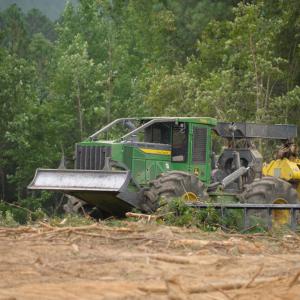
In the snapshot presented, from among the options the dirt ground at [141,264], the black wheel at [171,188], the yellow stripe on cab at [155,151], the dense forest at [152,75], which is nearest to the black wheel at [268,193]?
the black wheel at [171,188]

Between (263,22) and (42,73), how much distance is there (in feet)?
145

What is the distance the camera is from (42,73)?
80000 millimetres

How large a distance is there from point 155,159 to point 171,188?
5.75ft

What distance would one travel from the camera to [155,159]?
2183 cm

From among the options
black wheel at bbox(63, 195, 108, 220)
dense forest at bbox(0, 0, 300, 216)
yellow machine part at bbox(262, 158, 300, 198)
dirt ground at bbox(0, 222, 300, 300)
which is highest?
dense forest at bbox(0, 0, 300, 216)

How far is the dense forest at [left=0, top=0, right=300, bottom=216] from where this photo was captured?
37.2m

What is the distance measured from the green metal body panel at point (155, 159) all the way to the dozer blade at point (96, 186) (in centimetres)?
98

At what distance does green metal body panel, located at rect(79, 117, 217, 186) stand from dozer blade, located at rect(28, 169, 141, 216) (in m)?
0.98

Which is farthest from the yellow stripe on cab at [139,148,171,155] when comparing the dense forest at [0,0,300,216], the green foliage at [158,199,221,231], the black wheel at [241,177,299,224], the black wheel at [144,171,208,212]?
the dense forest at [0,0,300,216]

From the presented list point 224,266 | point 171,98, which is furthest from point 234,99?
point 224,266

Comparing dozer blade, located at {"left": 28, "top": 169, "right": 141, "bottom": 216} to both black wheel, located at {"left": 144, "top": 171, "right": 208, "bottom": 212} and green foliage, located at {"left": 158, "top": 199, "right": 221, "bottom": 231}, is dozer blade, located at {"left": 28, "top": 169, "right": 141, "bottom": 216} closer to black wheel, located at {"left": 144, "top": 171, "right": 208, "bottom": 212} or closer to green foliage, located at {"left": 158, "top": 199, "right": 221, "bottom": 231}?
black wheel, located at {"left": 144, "top": 171, "right": 208, "bottom": 212}

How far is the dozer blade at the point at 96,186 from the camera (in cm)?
1975

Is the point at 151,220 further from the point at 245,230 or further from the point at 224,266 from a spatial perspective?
the point at 224,266

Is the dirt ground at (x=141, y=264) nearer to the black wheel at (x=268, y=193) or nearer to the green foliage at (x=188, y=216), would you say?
the green foliage at (x=188, y=216)
